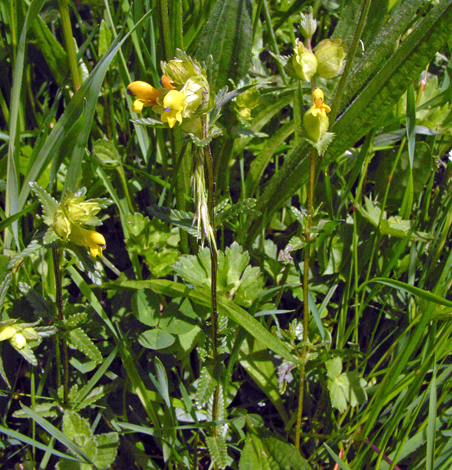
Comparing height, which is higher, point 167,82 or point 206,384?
point 167,82

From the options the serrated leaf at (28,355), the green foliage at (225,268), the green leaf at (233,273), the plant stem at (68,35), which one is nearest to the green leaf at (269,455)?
the green foliage at (225,268)

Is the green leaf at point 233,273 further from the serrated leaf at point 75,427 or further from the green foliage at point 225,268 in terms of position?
the serrated leaf at point 75,427

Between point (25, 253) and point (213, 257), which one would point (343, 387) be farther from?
point (25, 253)

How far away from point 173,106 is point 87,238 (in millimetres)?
359

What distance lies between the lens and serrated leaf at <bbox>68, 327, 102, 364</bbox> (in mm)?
1130

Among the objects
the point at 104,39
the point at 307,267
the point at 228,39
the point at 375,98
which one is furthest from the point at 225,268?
the point at 104,39

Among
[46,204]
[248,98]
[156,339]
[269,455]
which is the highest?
[248,98]

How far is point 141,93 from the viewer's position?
880mm

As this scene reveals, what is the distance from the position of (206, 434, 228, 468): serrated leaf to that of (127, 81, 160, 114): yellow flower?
863mm

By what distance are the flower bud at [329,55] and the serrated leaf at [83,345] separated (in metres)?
0.87

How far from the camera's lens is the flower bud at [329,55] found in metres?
0.99

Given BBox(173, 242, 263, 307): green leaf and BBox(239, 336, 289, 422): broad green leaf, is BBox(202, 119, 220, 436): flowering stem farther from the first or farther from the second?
BBox(239, 336, 289, 422): broad green leaf

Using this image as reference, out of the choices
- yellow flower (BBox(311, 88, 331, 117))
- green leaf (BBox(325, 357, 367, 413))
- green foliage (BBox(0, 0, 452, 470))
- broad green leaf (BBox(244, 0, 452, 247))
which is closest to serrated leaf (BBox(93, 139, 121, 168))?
green foliage (BBox(0, 0, 452, 470))

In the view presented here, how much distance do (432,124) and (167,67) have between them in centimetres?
121
